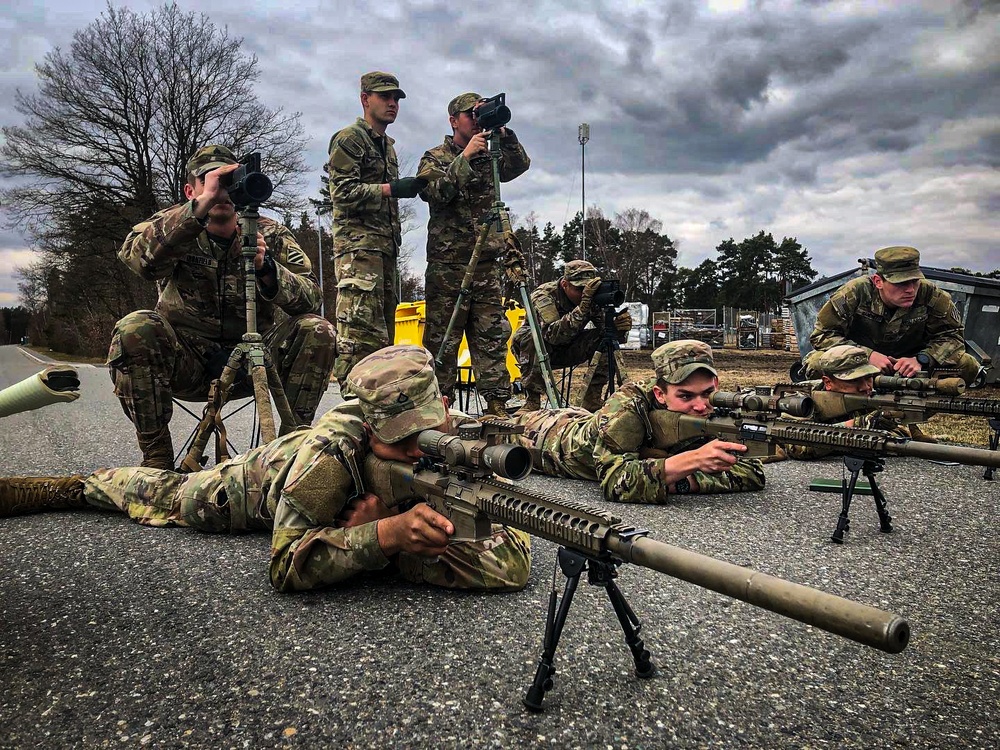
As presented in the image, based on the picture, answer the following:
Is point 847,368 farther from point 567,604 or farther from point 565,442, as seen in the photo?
point 567,604

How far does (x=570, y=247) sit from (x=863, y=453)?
5196 centimetres

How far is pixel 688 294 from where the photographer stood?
58.5 m

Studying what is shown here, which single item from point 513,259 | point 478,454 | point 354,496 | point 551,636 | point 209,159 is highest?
point 209,159

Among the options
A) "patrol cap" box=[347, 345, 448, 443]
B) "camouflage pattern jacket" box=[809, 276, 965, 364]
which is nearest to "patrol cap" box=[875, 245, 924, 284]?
"camouflage pattern jacket" box=[809, 276, 965, 364]

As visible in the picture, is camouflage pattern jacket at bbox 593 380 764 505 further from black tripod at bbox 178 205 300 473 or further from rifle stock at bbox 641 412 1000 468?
black tripod at bbox 178 205 300 473

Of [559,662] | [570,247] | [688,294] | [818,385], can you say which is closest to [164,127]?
[818,385]

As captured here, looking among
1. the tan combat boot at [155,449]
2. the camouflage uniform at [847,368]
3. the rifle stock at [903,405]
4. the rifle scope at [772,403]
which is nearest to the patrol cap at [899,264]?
the camouflage uniform at [847,368]

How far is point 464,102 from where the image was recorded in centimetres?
622

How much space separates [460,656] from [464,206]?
16.1ft

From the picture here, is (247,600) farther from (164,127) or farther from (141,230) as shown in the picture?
(164,127)

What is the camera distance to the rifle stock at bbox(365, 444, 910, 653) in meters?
1.28

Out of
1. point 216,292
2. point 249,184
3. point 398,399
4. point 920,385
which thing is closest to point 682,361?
point 920,385

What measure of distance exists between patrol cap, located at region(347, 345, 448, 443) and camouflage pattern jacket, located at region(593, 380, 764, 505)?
218cm

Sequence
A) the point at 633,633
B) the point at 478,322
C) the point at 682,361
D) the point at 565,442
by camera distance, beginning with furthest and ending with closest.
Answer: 1. the point at 478,322
2. the point at 565,442
3. the point at 682,361
4. the point at 633,633
